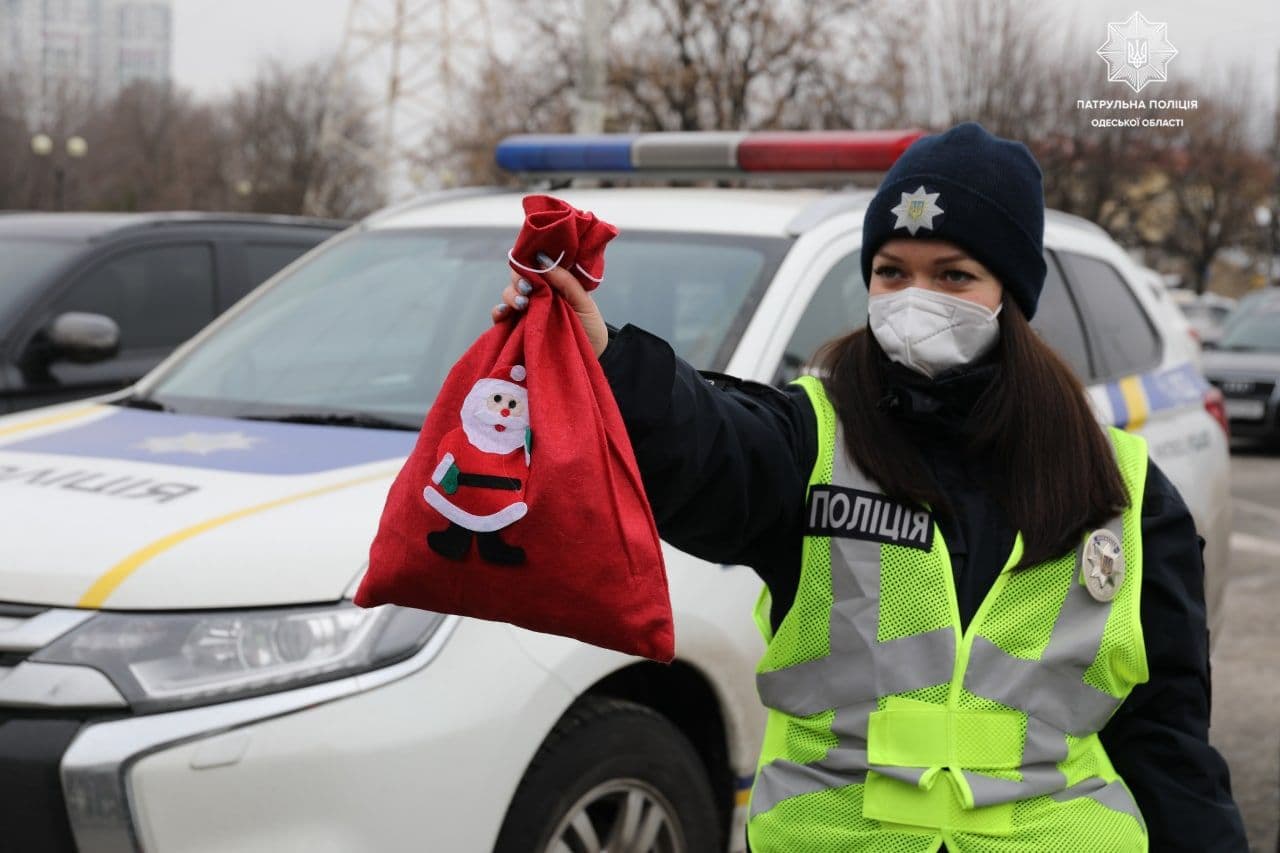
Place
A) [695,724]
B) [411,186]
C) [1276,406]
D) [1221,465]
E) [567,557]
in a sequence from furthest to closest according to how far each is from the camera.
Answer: [411,186]
[1276,406]
[1221,465]
[695,724]
[567,557]

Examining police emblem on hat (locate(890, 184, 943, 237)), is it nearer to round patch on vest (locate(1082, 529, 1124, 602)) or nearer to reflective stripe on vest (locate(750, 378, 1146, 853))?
reflective stripe on vest (locate(750, 378, 1146, 853))

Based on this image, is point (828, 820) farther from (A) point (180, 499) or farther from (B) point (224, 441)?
(B) point (224, 441)

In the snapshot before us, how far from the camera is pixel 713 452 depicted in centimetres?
170

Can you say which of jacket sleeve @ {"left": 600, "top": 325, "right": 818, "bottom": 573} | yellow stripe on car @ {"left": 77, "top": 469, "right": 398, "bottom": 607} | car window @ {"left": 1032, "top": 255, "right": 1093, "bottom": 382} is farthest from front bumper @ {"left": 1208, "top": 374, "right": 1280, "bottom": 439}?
jacket sleeve @ {"left": 600, "top": 325, "right": 818, "bottom": 573}

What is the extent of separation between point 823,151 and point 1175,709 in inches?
100

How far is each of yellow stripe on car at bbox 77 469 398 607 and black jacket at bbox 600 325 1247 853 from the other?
43.9 inches

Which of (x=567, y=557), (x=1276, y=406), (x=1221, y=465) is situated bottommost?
(x=1276, y=406)

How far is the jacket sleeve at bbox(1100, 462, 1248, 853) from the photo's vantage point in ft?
6.18

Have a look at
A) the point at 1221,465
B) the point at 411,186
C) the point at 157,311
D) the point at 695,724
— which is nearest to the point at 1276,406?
the point at 1221,465

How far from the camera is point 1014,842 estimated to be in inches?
69.7

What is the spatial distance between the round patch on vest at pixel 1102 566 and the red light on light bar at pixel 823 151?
2263 mm

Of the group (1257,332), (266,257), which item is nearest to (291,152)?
(1257,332)

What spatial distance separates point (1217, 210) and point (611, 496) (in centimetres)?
5146

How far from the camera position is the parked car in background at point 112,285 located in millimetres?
5438
